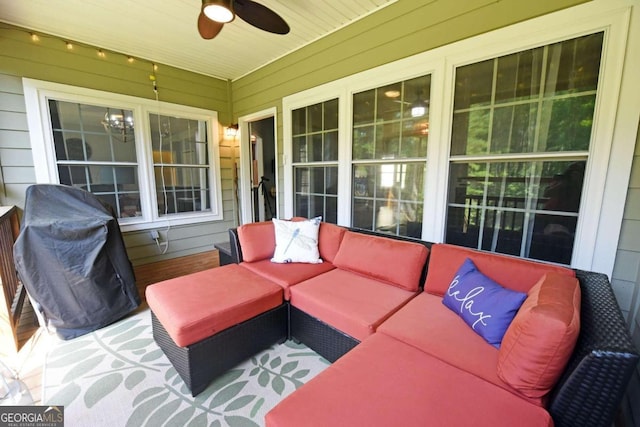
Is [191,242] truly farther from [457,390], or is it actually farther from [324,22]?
[457,390]

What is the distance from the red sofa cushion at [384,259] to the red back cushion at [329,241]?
11cm

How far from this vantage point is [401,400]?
995 mm

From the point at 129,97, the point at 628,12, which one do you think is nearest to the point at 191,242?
the point at 129,97

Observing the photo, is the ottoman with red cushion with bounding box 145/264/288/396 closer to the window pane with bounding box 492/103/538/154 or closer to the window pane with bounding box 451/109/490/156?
the window pane with bounding box 451/109/490/156

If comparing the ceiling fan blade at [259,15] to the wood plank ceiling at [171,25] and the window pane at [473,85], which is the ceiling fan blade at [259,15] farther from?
the window pane at [473,85]

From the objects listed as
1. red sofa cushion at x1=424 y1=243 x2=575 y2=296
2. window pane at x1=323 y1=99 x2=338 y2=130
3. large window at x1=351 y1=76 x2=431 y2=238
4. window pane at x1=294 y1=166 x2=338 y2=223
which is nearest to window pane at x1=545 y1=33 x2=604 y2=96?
large window at x1=351 y1=76 x2=431 y2=238

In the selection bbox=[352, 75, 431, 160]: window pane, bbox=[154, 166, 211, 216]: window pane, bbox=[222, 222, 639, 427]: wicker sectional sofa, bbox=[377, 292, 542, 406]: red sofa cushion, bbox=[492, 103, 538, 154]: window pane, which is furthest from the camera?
bbox=[154, 166, 211, 216]: window pane

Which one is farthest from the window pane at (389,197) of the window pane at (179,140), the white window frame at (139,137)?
the window pane at (179,140)

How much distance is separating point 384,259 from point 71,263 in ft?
8.12

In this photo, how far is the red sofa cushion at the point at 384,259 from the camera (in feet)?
6.40

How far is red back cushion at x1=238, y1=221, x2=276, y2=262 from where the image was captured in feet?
8.16

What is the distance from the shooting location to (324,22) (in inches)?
101

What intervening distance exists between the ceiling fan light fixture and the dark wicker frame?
200cm

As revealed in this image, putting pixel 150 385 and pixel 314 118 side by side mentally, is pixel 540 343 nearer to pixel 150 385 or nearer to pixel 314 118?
pixel 150 385
